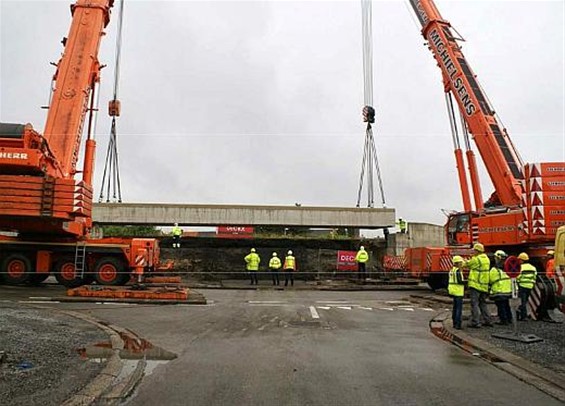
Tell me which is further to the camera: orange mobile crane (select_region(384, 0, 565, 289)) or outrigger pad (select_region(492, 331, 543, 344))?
orange mobile crane (select_region(384, 0, 565, 289))

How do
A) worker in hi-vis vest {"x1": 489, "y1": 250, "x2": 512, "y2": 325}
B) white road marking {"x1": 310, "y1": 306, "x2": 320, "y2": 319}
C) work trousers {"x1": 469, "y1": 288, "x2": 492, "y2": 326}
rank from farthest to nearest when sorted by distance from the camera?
white road marking {"x1": 310, "y1": 306, "x2": 320, "y2": 319} → worker in hi-vis vest {"x1": 489, "y1": 250, "x2": 512, "y2": 325} → work trousers {"x1": 469, "y1": 288, "x2": 492, "y2": 326}

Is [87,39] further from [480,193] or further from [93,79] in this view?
[480,193]

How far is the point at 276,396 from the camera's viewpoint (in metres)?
6.02

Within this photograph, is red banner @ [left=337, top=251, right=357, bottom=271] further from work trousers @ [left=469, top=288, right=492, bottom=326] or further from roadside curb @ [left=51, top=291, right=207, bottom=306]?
work trousers @ [left=469, top=288, right=492, bottom=326]

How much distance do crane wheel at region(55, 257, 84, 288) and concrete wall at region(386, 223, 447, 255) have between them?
1906 cm

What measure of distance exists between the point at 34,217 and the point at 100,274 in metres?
4.62

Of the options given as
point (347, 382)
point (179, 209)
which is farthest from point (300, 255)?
point (347, 382)

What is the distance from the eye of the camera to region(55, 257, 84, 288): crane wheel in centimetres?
2058

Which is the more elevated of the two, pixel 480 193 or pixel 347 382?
pixel 480 193

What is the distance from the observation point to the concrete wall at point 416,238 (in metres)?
32.9

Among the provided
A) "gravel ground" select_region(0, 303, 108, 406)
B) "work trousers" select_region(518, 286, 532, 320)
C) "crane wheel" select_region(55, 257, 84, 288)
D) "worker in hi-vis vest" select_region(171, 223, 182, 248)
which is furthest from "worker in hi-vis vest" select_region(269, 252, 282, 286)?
"gravel ground" select_region(0, 303, 108, 406)

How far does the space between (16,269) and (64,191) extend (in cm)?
556

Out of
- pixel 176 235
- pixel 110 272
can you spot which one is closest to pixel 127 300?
pixel 110 272

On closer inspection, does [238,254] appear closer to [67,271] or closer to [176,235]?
[176,235]
